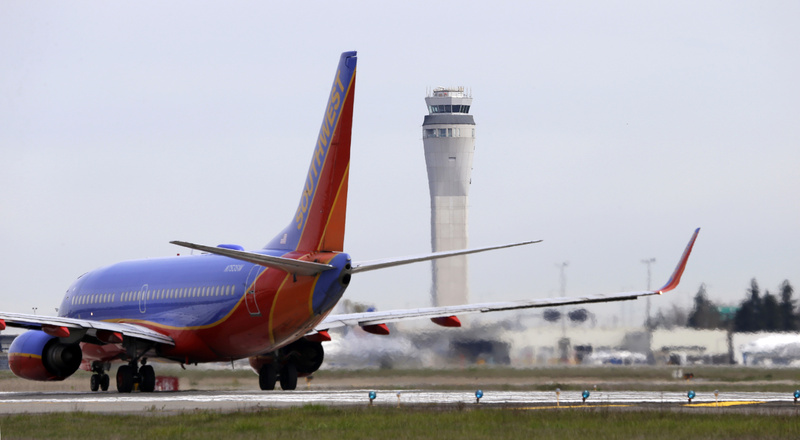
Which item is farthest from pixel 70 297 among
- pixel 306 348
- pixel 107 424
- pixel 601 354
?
pixel 107 424

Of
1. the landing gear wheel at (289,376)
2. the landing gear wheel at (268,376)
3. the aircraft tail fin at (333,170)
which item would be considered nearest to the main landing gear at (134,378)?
the landing gear wheel at (268,376)

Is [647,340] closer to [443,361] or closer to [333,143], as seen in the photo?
[443,361]

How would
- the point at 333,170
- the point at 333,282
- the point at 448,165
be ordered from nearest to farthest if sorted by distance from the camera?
the point at 333,282 → the point at 333,170 → the point at 448,165

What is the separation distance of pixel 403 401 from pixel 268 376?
9.81 meters

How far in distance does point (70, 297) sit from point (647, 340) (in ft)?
64.9

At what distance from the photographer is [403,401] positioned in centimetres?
2889

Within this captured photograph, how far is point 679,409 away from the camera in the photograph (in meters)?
24.5

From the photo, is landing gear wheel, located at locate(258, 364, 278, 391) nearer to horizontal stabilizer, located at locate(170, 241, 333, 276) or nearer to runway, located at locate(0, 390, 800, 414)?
runway, located at locate(0, 390, 800, 414)

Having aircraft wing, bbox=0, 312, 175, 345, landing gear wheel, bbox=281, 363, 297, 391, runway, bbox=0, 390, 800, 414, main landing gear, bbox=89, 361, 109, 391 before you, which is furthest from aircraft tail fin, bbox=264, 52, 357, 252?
main landing gear, bbox=89, 361, 109, 391

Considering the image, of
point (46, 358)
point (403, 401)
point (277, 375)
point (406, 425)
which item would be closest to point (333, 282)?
point (403, 401)

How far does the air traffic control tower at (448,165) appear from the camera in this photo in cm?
11831

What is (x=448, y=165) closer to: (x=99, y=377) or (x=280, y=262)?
(x=99, y=377)

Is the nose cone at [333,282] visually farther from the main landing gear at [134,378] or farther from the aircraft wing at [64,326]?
the main landing gear at [134,378]

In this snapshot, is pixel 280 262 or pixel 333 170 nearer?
pixel 280 262
